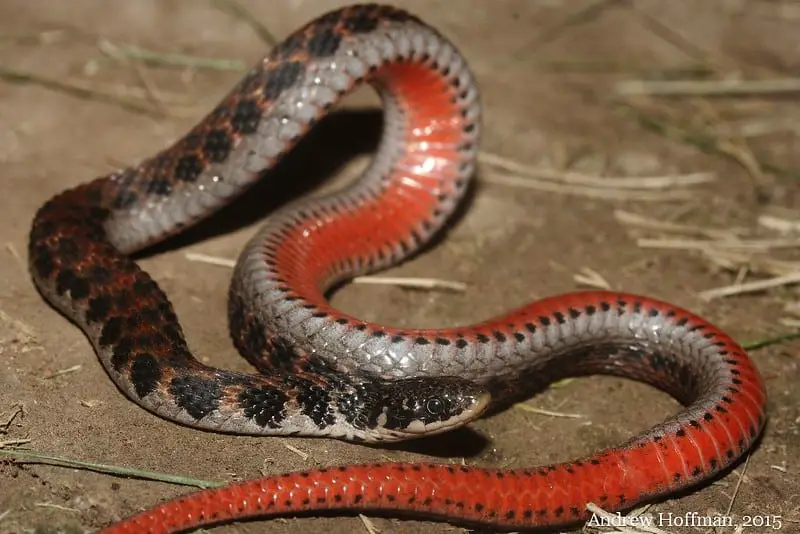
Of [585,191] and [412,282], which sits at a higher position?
[585,191]

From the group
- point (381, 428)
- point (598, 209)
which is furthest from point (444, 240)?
point (381, 428)

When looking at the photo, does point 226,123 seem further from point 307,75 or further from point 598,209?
point 598,209

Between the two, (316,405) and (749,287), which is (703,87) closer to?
(749,287)

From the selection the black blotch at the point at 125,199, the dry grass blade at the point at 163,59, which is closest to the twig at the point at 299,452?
the black blotch at the point at 125,199

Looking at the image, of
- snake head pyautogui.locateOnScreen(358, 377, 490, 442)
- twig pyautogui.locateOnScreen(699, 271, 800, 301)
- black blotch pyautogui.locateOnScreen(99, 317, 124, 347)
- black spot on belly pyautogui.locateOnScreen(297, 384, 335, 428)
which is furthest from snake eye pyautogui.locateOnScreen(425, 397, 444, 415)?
twig pyautogui.locateOnScreen(699, 271, 800, 301)

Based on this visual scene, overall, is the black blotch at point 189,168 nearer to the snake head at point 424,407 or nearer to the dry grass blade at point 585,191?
the snake head at point 424,407

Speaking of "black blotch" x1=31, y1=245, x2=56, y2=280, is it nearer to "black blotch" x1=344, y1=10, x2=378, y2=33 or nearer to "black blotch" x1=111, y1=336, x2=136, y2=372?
"black blotch" x1=111, y1=336, x2=136, y2=372

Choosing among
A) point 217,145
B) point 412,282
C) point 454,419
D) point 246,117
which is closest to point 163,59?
point 217,145
